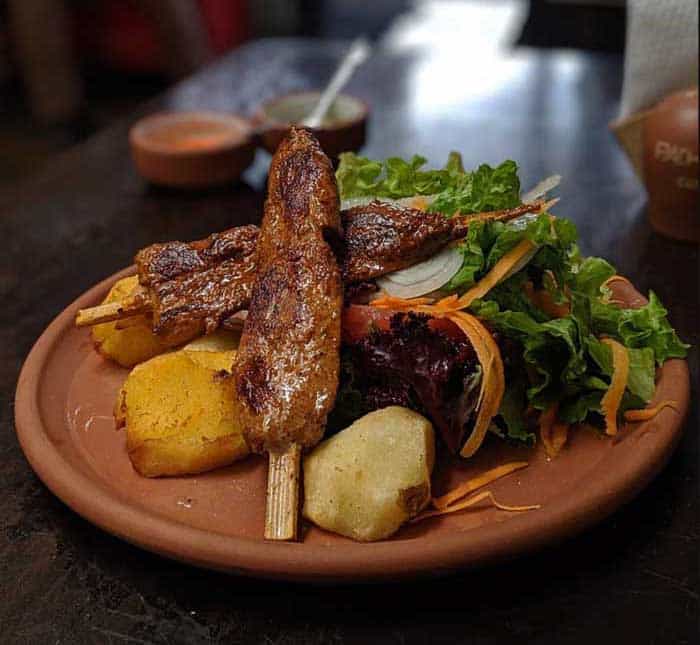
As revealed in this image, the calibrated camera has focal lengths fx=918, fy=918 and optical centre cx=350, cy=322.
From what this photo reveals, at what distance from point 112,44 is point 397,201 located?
405 centimetres

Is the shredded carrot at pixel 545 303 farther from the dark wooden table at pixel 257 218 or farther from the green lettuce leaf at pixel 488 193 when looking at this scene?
the dark wooden table at pixel 257 218

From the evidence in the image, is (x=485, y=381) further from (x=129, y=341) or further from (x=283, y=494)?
(x=129, y=341)

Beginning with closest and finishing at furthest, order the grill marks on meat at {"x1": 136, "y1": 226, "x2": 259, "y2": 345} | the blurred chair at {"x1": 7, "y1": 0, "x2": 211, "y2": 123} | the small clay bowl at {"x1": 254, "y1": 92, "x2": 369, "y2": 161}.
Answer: the grill marks on meat at {"x1": 136, "y1": 226, "x2": 259, "y2": 345}, the small clay bowl at {"x1": 254, "y1": 92, "x2": 369, "y2": 161}, the blurred chair at {"x1": 7, "y1": 0, "x2": 211, "y2": 123}

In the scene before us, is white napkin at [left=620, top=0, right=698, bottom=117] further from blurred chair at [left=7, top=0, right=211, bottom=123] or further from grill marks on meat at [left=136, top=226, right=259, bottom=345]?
blurred chair at [left=7, top=0, right=211, bottom=123]

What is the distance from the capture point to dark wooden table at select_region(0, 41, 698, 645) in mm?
1113

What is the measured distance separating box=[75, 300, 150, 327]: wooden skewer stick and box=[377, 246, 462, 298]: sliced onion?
38cm

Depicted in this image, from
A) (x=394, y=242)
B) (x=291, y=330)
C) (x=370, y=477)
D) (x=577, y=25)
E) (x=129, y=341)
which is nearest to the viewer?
(x=370, y=477)

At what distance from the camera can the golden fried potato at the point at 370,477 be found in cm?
114

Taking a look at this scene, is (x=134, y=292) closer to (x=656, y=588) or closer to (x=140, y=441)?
(x=140, y=441)

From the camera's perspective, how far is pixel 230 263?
4.84 ft

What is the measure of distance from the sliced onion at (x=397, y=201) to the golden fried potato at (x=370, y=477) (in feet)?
1.40

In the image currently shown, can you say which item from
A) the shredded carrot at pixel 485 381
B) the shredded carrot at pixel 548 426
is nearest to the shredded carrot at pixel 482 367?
the shredded carrot at pixel 485 381

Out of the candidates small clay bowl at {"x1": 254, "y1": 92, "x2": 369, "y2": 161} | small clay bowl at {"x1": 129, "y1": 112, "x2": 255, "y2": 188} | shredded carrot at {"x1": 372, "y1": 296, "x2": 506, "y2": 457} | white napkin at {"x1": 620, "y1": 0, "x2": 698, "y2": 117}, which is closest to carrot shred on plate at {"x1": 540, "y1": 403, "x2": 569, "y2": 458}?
shredded carrot at {"x1": 372, "y1": 296, "x2": 506, "y2": 457}

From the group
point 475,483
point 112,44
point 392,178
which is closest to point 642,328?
point 475,483
